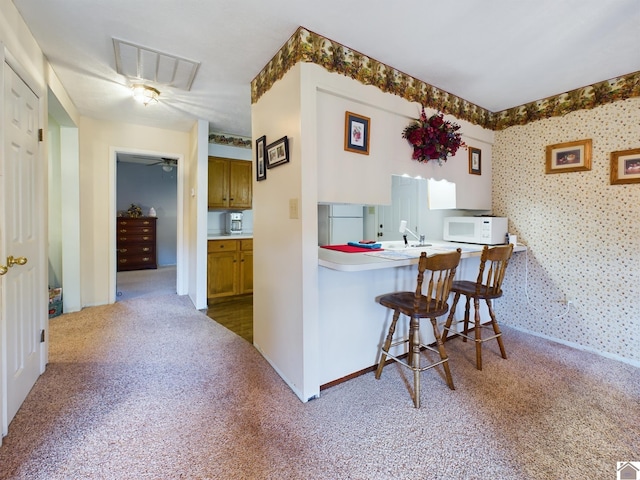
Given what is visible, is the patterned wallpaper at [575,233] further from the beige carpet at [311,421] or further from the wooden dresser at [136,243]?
the wooden dresser at [136,243]

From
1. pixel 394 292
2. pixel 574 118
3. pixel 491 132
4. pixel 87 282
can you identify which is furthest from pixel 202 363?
pixel 574 118

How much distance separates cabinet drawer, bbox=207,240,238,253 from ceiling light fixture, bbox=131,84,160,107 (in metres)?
1.73

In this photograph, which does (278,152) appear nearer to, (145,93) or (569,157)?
(145,93)

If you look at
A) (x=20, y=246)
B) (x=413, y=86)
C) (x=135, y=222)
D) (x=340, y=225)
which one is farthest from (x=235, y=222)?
(x=135, y=222)

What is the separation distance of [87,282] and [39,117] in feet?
7.64

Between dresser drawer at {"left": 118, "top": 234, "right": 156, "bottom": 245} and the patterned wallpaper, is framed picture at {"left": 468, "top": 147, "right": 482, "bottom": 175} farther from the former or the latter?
dresser drawer at {"left": 118, "top": 234, "right": 156, "bottom": 245}

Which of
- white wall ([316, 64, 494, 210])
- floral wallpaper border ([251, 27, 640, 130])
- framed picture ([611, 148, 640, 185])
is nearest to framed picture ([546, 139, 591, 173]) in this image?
framed picture ([611, 148, 640, 185])

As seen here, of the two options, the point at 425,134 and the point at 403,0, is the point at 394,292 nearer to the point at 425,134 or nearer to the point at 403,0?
the point at 425,134

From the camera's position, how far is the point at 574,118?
2637 mm

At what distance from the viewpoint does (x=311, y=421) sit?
66.0 inches

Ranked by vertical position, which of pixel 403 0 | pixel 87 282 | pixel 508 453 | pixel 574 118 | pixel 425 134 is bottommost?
pixel 508 453

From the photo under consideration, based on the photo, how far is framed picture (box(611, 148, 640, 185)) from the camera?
91.1 inches

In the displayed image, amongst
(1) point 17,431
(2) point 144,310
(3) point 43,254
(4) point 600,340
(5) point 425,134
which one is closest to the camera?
(1) point 17,431

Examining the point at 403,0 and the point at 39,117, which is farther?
the point at 39,117
